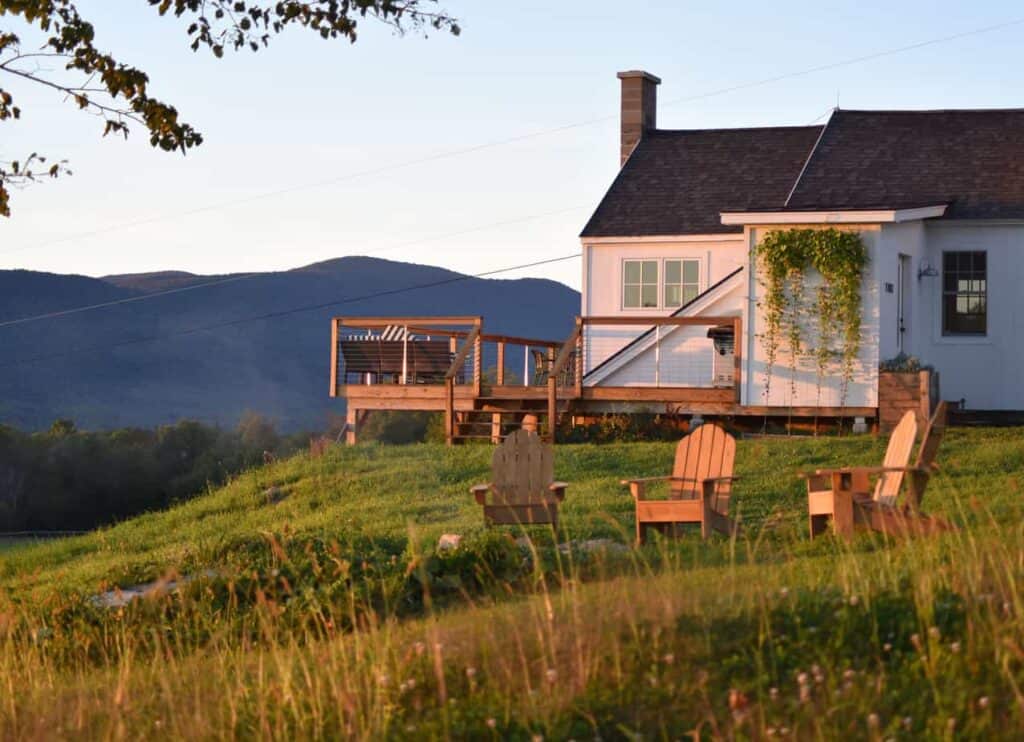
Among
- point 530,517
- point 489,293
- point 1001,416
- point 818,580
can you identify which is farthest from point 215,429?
point 489,293

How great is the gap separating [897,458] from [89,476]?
5152 centimetres

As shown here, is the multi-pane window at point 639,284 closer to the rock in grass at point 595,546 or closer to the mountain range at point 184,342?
the rock in grass at point 595,546

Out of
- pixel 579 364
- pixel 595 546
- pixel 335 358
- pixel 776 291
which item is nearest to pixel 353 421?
pixel 335 358

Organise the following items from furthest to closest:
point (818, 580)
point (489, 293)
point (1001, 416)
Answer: point (489, 293) → point (1001, 416) → point (818, 580)

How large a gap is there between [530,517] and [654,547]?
1.46 meters

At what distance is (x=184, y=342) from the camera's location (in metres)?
136

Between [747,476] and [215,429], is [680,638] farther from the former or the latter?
[215,429]

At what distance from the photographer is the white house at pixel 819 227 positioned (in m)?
20.3

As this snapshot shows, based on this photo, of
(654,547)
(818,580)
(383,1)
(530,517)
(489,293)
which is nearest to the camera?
(818,580)

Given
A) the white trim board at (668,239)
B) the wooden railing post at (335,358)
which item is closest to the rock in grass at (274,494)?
the wooden railing post at (335,358)

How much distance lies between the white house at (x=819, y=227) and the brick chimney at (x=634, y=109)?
35mm

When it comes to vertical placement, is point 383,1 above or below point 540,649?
above

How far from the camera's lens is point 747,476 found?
16000 mm

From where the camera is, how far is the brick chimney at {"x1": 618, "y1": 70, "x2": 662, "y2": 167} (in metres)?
27.4
